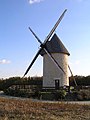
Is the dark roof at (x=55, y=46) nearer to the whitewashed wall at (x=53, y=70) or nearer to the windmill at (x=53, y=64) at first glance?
the windmill at (x=53, y=64)

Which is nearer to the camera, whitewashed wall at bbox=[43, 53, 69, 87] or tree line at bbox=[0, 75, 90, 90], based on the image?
whitewashed wall at bbox=[43, 53, 69, 87]

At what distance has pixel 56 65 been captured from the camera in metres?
40.6

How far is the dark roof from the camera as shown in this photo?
41.0m

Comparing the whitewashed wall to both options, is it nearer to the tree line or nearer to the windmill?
the windmill

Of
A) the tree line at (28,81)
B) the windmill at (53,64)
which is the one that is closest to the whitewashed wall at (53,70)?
the windmill at (53,64)

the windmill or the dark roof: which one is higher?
the dark roof

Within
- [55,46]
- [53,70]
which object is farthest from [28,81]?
[55,46]

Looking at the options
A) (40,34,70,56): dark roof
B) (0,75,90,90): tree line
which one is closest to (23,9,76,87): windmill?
(40,34,70,56): dark roof

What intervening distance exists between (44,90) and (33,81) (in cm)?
2044

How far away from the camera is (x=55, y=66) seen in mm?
40781

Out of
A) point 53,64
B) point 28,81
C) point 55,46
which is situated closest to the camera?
point 53,64

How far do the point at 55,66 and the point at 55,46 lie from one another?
10.0 ft

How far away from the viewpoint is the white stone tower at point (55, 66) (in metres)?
40.9

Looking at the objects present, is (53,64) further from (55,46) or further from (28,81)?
(28,81)
